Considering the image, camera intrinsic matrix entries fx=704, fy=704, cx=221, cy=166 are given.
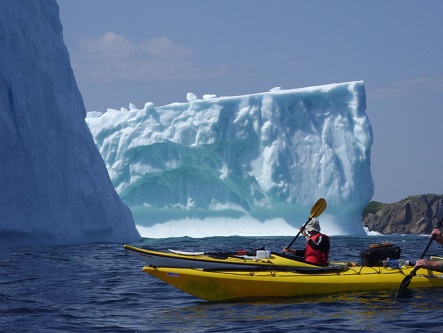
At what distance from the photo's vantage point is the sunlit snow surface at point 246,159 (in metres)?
31.4

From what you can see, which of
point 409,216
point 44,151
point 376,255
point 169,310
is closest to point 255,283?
point 169,310

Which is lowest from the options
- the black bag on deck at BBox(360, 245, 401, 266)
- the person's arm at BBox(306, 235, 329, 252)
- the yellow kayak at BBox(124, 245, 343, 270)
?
the yellow kayak at BBox(124, 245, 343, 270)

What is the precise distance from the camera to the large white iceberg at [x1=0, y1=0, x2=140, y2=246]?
61.1 feet

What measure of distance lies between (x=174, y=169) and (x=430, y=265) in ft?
76.2

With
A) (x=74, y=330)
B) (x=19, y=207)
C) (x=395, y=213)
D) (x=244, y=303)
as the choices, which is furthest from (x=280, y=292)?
(x=395, y=213)

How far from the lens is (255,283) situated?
9.27 meters

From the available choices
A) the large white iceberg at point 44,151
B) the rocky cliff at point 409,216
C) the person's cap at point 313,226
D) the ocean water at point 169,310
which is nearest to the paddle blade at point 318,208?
the person's cap at point 313,226

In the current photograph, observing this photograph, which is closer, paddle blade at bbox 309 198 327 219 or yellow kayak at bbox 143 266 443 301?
yellow kayak at bbox 143 266 443 301

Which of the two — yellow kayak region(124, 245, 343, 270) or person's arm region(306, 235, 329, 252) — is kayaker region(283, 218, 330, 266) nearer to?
person's arm region(306, 235, 329, 252)

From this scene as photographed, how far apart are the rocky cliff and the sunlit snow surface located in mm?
28121

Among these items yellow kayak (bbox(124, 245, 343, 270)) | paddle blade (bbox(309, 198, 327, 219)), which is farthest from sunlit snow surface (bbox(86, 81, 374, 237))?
yellow kayak (bbox(124, 245, 343, 270))

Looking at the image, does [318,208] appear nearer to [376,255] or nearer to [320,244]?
[376,255]

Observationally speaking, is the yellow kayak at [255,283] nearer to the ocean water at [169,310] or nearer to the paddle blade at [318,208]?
the ocean water at [169,310]

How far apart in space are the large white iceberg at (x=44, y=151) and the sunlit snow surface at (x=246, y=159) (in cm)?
810
